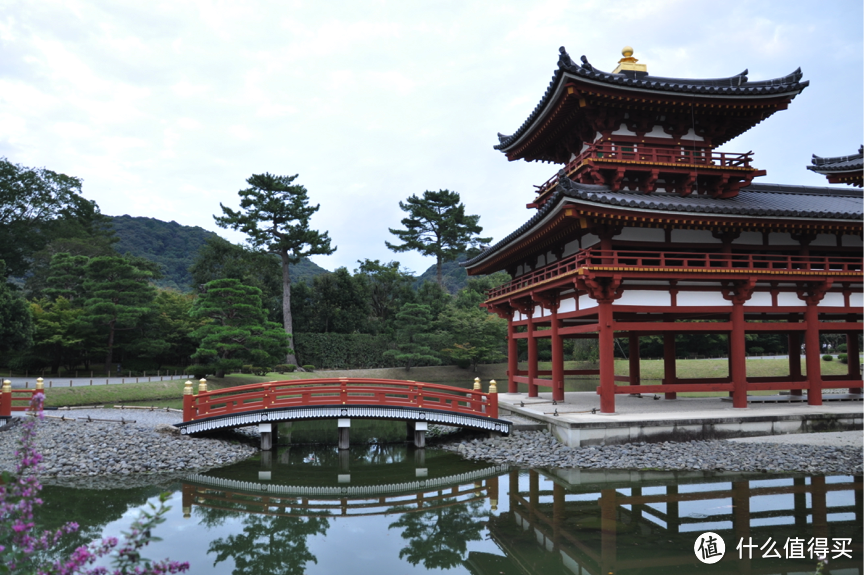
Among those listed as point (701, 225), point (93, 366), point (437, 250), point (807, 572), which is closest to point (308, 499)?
point (807, 572)

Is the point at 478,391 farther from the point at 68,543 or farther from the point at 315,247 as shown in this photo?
the point at 315,247

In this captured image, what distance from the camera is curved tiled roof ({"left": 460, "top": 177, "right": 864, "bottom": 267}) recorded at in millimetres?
15195

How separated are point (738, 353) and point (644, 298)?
3.34 metres

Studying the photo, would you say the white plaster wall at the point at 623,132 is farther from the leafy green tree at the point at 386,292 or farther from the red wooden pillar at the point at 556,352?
the leafy green tree at the point at 386,292

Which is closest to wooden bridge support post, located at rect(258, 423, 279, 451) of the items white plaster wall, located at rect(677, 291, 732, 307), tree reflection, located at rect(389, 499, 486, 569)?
tree reflection, located at rect(389, 499, 486, 569)

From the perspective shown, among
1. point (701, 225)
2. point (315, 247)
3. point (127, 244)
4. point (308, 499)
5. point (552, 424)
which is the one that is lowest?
point (308, 499)

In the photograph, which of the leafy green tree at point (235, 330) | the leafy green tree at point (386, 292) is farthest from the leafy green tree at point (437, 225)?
the leafy green tree at point (235, 330)

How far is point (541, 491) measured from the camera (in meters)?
12.5

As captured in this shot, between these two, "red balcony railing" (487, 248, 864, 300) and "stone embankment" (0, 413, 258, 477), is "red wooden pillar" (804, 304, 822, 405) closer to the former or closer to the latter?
"red balcony railing" (487, 248, 864, 300)

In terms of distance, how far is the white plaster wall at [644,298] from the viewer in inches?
663

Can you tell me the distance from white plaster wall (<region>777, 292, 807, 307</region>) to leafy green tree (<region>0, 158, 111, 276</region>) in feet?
178

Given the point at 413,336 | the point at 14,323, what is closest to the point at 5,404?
the point at 14,323

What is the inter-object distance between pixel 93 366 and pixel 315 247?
17108 millimetres

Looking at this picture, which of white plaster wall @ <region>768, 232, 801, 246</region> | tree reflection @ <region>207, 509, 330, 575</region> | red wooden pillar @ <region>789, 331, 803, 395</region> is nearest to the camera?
tree reflection @ <region>207, 509, 330, 575</region>
